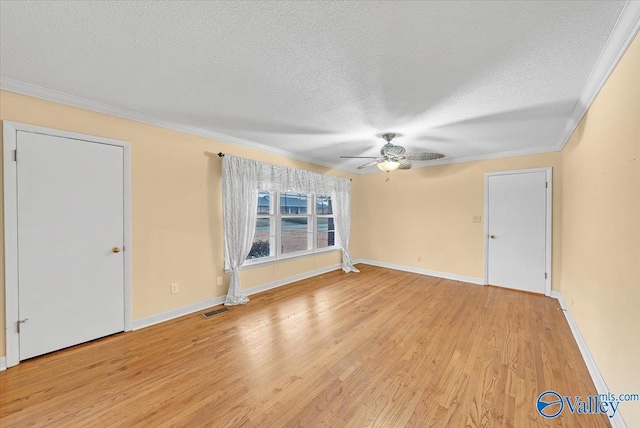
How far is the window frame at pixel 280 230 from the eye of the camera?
4.11 metres

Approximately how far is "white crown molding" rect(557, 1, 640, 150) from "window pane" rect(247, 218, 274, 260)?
4.01 m

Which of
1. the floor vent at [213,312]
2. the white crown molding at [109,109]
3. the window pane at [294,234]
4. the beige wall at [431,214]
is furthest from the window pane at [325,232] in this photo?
the floor vent at [213,312]

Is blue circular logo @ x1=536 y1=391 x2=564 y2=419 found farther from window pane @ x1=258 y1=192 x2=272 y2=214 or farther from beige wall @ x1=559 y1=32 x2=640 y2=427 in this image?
window pane @ x1=258 y1=192 x2=272 y2=214

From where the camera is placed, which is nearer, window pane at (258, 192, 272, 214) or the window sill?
the window sill

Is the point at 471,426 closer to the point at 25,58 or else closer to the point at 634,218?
the point at 634,218

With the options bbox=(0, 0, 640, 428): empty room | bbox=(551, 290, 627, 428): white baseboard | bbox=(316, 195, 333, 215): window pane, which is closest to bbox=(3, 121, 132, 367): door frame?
bbox=(0, 0, 640, 428): empty room

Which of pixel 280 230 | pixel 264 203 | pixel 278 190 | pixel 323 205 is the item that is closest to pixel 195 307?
pixel 280 230

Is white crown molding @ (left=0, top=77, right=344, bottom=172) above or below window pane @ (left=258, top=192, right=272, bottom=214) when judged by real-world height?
above

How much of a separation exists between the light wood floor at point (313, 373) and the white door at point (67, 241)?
0.25 metres

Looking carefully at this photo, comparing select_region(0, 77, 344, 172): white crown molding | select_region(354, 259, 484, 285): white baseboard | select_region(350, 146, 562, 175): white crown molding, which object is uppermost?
select_region(0, 77, 344, 172): white crown molding

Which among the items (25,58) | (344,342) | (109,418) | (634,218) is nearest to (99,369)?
(109,418)

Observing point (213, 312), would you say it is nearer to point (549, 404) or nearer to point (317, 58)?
point (317, 58)

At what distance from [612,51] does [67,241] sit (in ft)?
14.9

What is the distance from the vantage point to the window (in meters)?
4.15
